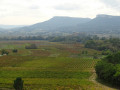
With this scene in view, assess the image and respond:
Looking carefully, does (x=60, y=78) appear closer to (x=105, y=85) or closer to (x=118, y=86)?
(x=105, y=85)

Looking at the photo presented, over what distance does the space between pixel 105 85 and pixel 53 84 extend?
36.3 feet

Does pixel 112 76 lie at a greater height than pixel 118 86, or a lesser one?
greater

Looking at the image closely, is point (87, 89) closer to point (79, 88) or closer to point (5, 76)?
point (79, 88)

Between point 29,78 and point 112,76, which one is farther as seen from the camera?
point 29,78

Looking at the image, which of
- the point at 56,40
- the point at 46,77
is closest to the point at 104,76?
the point at 46,77

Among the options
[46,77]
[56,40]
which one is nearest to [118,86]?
[46,77]

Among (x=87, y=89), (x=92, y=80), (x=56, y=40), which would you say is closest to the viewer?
(x=87, y=89)

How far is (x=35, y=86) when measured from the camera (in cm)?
3397

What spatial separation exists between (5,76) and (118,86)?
26.4m

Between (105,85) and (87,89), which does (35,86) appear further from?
(105,85)

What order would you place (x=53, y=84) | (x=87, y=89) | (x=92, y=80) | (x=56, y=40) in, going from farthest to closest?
(x=56, y=40), (x=92, y=80), (x=53, y=84), (x=87, y=89)

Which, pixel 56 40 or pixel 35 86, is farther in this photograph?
pixel 56 40

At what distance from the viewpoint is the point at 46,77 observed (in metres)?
40.5

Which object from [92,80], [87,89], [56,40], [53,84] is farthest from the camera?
[56,40]
